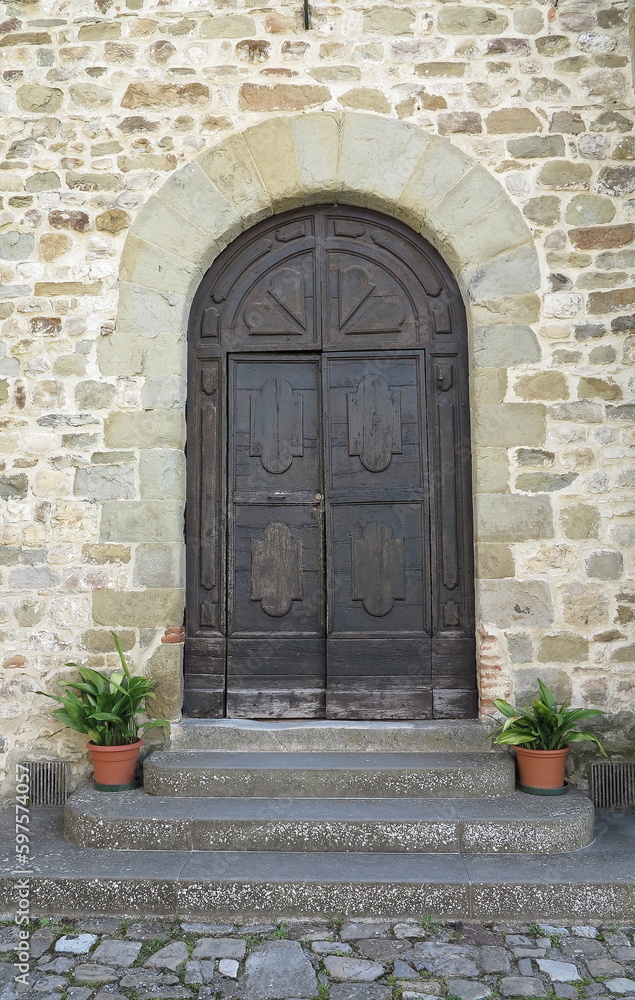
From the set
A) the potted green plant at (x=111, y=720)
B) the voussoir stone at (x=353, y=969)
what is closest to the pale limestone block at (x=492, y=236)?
the potted green plant at (x=111, y=720)

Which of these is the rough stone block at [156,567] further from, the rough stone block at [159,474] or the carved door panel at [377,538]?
the carved door panel at [377,538]

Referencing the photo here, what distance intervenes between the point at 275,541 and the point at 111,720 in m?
1.25

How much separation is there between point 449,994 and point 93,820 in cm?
167

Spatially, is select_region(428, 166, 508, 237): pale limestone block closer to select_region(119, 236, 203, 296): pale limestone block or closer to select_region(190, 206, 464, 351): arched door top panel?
select_region(190, 206, 464, 351): arched door top panel

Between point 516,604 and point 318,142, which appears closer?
point 516,604

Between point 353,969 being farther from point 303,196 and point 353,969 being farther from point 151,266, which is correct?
point 303,196

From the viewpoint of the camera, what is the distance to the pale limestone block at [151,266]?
4.07 meters

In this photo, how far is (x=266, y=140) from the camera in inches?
161

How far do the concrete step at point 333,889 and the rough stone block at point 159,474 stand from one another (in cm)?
175

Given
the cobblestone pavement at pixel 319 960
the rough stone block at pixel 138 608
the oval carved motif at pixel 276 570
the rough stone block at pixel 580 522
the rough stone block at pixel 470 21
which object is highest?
the rough stone block at pixel 470 21

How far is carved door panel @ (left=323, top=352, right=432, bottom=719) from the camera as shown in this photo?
406 cm

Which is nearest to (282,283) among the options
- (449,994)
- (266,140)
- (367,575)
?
(266,140)

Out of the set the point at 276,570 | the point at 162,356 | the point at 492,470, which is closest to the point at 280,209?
the point at 162,356

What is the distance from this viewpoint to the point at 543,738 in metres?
3.60
